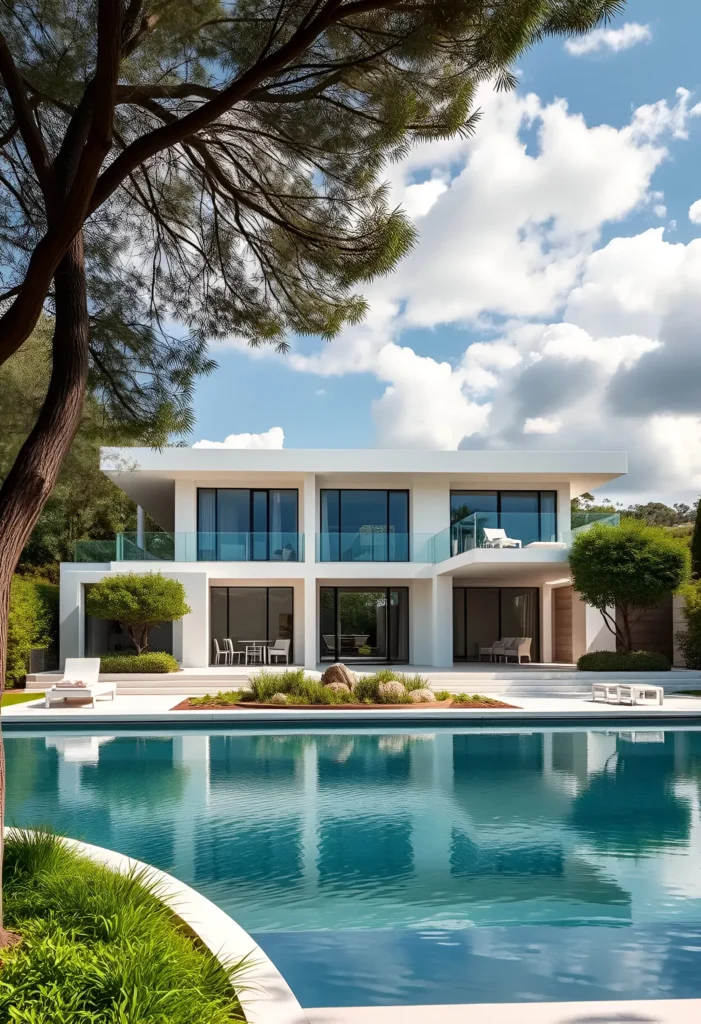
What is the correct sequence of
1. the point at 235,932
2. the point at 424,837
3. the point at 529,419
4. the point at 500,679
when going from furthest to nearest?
the point at 529,419
the point at 500,679
the point at 424,837
the point at 235,932

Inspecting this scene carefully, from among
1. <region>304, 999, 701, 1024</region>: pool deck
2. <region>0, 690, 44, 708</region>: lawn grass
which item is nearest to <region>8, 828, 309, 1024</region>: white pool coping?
<region>304, 999, 701, 1024</region>: pool deck

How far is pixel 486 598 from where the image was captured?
85.8 feet

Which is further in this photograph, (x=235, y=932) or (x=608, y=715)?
(x=608, y=715)

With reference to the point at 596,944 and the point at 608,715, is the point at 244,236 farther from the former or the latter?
the point at 608,715

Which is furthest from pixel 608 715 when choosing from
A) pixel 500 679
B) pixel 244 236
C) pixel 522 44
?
pixel 522 44

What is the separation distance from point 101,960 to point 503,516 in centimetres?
1828

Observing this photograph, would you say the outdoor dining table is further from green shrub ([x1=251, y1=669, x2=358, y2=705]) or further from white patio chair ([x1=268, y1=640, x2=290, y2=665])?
green shrub ([x1=251, y1=669, x2=358, y2=705])

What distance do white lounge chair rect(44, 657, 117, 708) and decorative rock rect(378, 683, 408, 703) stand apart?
514 cm

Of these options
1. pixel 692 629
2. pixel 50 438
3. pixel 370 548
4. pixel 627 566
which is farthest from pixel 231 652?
pixel 50 438

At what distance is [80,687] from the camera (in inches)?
618

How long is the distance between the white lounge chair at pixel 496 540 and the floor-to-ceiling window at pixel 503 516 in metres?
0.11

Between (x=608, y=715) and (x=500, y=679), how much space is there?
16.2 ft

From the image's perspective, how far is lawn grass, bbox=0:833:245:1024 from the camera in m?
2.93

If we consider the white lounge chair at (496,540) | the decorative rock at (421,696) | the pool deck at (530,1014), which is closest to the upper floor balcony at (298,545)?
the white lounge chair at (496,540)
